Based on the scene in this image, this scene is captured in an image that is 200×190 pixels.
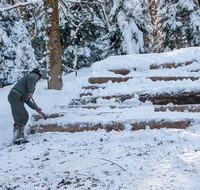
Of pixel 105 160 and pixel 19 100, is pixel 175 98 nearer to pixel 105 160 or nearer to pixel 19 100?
pixel 105 160

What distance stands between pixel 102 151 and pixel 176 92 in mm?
2721

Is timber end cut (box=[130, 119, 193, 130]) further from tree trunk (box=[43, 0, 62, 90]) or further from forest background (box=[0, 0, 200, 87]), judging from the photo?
forest background (box=[0, 0, 200, 87])

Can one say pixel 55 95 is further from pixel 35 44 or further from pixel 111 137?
Result: pixel 35 44

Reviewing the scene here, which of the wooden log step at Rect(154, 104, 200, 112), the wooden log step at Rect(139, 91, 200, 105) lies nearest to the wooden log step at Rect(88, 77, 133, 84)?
the wooden log step at Rect(139, 91, 200, 105)

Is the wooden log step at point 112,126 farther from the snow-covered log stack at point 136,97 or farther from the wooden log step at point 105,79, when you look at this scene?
the wooden log step at point 105,79

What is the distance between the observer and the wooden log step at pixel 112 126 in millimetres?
3061

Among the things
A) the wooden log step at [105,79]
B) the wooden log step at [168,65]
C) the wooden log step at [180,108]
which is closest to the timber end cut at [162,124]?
the wooden log step at [180,108]

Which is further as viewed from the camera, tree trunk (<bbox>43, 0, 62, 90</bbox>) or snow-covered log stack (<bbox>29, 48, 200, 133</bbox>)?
tree trunk (<bbox>43, 0, 62, 90</bbox>)

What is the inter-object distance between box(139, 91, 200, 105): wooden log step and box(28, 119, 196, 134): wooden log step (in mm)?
1420

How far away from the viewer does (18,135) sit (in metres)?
3.66

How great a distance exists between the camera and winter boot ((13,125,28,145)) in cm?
354

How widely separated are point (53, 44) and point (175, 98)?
14.1 ft

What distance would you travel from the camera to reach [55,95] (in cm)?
595

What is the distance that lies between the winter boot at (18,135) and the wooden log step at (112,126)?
0.52ft
